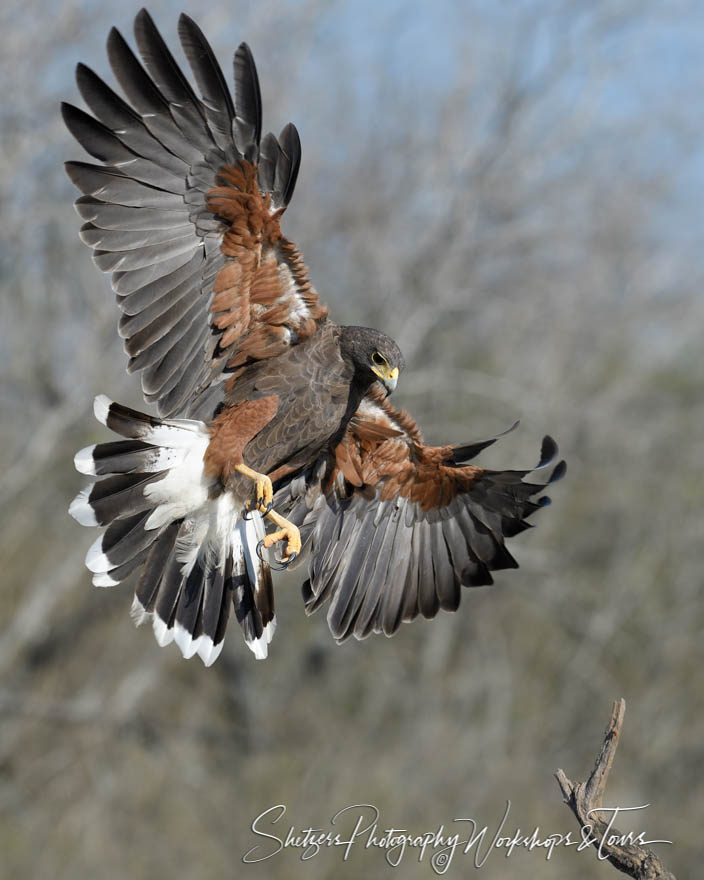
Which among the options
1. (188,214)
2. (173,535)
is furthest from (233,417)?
(188,214)

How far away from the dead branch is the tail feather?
2239mm

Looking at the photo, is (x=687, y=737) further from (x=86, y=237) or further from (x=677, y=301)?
(x=86, y=237)

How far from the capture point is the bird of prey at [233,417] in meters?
4.70

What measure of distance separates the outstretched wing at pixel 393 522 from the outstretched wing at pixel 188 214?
0.98m

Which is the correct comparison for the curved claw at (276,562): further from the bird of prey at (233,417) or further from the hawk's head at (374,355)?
the hawk's head at (374,355)

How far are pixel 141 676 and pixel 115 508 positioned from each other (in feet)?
35.7

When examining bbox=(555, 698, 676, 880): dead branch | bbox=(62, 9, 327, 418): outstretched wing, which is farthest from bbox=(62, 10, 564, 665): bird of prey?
bbox=(555, 698, 676, 880): dead branch

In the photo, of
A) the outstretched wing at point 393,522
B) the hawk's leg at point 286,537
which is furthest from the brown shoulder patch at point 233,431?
the outstretched wing at point 393,522

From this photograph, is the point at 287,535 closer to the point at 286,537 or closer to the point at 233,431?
the point at 286,537

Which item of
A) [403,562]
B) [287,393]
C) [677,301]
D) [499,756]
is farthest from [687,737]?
[287,393]

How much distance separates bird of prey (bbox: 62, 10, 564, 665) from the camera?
15.4ft

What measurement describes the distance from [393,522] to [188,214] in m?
2.34

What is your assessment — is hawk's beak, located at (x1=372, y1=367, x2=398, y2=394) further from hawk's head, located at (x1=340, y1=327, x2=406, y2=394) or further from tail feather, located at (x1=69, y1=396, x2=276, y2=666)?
tail feather, located at (x1=69, y1=396, x2=276, y2=666)

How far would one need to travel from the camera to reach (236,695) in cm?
1795
